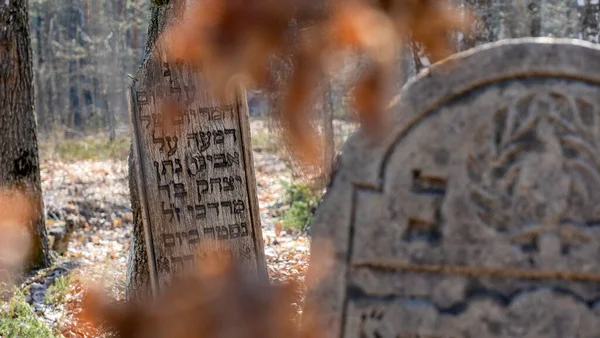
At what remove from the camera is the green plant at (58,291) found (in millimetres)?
6391

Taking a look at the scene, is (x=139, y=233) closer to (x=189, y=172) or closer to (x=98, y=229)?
(x=189, y=172)

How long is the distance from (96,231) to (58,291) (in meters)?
3.43

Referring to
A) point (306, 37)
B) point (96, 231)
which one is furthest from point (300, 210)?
point (306, 37)

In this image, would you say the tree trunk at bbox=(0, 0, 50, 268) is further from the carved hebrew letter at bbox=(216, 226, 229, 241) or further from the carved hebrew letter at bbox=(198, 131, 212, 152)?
the carved hebrew letter at bbox=(216, 226, 229, 241)

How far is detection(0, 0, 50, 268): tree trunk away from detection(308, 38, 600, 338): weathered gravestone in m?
5.51

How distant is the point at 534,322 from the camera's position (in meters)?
2.02

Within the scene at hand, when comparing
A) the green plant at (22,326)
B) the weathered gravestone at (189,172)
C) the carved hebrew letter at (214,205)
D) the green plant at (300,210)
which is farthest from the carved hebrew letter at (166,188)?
the green plant at (300,210)

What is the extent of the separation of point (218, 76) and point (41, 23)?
2759cm

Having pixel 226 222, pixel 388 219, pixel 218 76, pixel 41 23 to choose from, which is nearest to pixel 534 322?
pixel 388 219

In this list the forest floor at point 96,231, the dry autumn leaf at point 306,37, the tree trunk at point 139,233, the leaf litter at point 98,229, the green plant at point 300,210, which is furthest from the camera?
the green plant at point 300,210

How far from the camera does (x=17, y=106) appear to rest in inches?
276

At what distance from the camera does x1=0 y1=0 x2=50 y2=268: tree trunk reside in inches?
266

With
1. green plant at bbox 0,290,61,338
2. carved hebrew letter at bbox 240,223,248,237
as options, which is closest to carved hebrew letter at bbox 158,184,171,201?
carved hebrew letter at bbox 240,223,248,237

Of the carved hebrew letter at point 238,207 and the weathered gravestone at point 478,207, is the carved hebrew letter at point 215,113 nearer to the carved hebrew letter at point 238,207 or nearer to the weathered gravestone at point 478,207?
the carved hebrew letter at point 238,207
